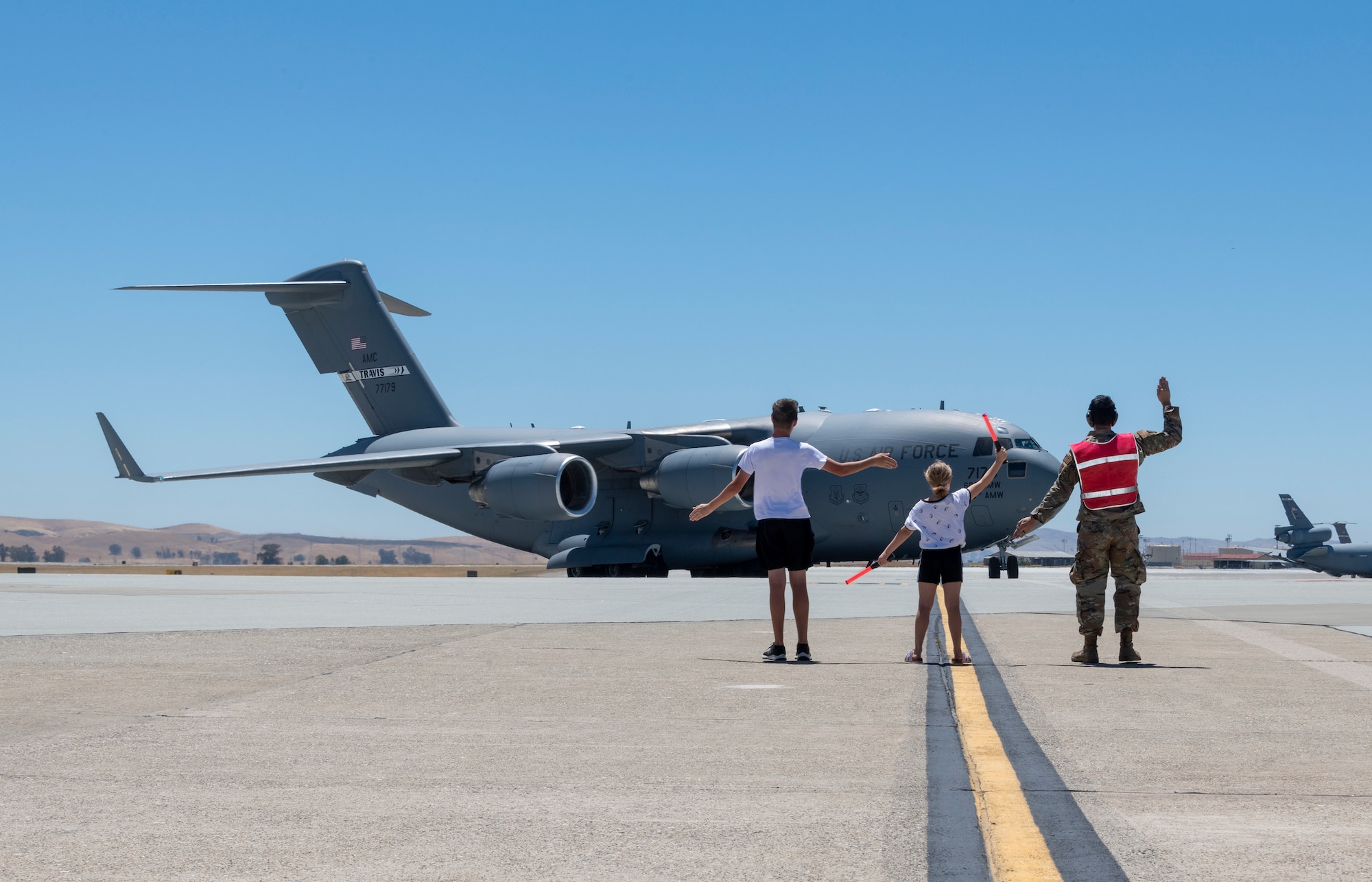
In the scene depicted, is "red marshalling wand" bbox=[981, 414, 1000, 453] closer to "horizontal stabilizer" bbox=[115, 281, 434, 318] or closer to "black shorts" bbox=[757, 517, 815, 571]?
"black shorts" bbox=[757, 517, 815, 571]

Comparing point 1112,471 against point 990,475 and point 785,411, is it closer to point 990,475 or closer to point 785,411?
point 990,475

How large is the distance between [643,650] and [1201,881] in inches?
232

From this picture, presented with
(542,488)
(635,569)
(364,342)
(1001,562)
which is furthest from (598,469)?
(1001,562)

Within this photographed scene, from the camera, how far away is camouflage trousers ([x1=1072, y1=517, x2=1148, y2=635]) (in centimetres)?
797

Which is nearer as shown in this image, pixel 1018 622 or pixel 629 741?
pixel 629 741

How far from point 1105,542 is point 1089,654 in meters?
0.74

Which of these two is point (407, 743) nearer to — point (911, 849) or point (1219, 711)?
point (911, 849)

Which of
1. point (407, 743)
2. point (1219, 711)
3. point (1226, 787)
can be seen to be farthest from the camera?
point (1219, 711)

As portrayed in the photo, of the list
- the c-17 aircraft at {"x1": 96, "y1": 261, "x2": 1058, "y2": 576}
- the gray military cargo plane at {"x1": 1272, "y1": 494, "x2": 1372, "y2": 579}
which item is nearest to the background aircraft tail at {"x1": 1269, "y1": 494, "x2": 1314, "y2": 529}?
the gray military cargo plane at {"x1": 1272, "y1": 494, "x2": 1372, "y2": 579}

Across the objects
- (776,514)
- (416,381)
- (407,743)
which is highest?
(416,381)

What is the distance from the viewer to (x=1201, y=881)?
2.74 metres

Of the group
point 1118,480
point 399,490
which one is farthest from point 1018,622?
point 399,490

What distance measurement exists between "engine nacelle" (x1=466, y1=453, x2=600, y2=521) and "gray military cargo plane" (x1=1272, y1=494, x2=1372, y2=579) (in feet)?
148

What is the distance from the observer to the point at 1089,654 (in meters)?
7.82
